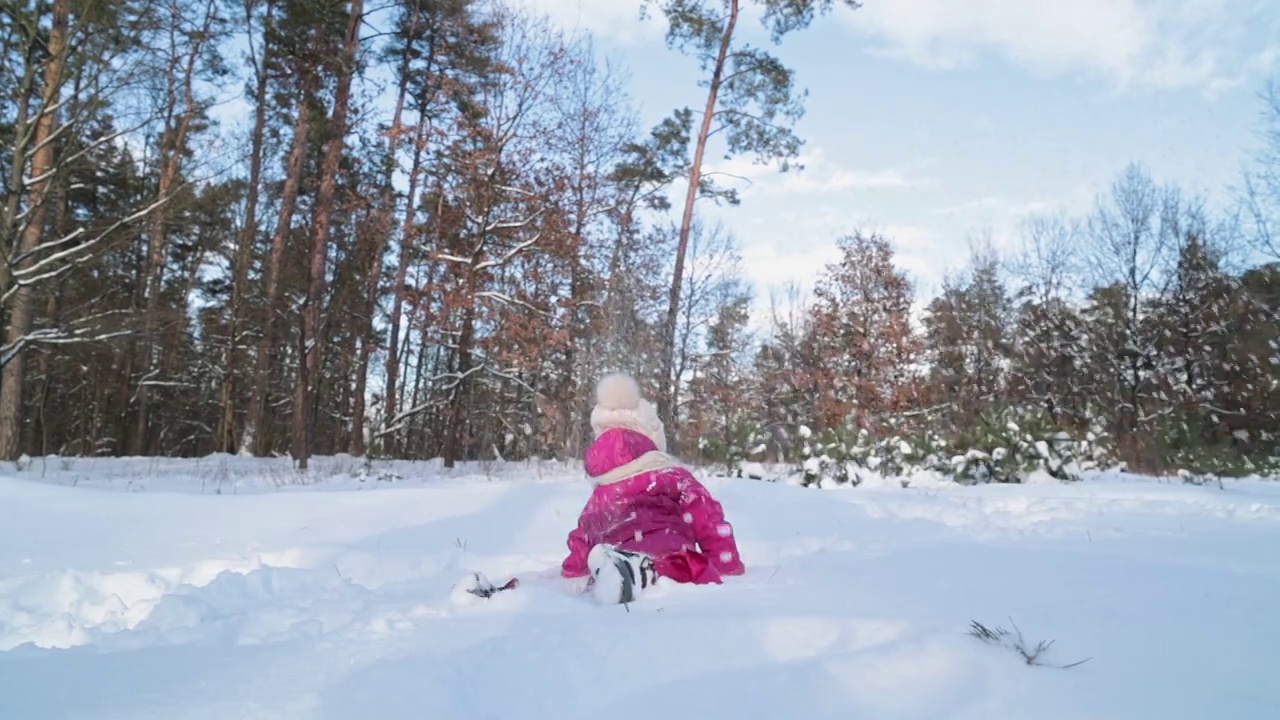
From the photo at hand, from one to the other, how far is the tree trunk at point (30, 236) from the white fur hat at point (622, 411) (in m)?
9.18

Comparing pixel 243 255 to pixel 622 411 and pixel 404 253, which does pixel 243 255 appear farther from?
pixel 622 411

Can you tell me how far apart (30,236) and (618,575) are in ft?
37.1

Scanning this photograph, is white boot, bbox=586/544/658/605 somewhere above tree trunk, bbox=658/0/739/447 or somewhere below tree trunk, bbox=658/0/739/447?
below

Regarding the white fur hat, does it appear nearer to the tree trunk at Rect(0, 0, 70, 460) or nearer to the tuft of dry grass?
the tuft of dry grass

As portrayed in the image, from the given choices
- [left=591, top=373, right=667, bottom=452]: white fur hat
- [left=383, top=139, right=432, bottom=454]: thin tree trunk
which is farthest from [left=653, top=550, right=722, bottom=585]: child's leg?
[left=383, top=139, right=432, bottom=454]: thin tree trunk

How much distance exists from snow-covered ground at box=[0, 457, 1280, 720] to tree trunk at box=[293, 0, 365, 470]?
624 cm

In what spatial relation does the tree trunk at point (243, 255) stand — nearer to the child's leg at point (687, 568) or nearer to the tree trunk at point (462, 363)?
the tree trunk at point (462, 363)

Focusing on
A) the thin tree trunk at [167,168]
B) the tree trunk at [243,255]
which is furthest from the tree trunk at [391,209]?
the thin tree trunk at [167,168]

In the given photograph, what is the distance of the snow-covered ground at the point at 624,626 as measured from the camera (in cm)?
159

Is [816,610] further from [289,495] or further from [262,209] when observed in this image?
[262,209]

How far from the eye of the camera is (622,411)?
3.74m

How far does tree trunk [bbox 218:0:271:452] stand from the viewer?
598 inches

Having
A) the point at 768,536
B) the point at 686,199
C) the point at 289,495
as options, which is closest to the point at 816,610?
the point at 768,536

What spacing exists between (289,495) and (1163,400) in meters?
23.0
